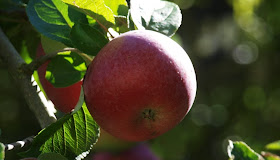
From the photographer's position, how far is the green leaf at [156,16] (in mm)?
878

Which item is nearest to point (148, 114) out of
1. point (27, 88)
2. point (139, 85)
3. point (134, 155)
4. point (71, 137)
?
point (139, 85)

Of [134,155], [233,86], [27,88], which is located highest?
[27,88]

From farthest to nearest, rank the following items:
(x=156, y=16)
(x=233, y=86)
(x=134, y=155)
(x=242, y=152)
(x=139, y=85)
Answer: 1. (x=233, y=86)
2. (x=134, y=155)
3. (x=156, y=16)
4. (x=242, y=152)
5. (x=139, y=85)

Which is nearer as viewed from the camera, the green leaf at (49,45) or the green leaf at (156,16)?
the green leaf at (156,16)

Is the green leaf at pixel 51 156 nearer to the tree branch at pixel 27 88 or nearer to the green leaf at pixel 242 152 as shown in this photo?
the tree branch at pixel 27 88

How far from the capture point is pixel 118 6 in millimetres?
903

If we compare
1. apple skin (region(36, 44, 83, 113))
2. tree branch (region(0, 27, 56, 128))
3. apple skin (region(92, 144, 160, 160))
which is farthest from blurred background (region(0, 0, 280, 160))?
tree branch (region(0, 27, 56, 128))

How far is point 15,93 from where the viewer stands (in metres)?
2.38

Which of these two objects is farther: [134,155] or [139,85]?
[134,155]

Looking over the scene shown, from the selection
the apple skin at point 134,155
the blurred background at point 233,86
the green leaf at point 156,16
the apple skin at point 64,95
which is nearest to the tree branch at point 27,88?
the apple skin at point 64,95

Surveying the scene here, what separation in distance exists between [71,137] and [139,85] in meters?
0.19

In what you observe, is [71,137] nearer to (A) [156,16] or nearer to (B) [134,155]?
(A) [156,16]

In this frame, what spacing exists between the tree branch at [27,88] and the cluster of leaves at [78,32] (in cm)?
5

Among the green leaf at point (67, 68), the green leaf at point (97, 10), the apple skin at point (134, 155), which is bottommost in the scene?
the apple skin at point (134, 155)
